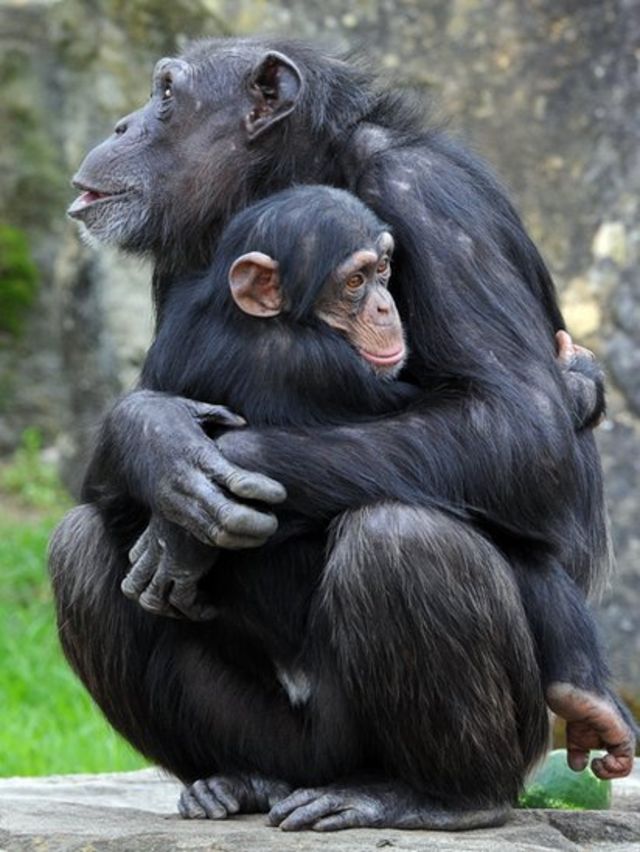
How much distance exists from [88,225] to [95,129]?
18.8 ft

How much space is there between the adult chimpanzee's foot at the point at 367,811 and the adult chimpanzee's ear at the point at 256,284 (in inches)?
50.7

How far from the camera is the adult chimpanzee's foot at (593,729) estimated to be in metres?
5.29

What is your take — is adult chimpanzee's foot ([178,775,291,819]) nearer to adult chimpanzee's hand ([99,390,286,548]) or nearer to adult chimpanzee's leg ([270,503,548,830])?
adult chimpanzee's leg ([270,503,548,830])

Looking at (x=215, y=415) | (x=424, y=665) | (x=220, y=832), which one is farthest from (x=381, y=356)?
(x=220, y=832)

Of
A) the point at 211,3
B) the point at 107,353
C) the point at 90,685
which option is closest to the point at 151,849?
the point at 90,685

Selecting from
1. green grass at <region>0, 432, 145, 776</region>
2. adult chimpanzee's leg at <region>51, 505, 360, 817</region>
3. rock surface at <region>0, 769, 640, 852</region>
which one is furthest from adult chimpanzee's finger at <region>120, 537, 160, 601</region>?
green grass at <region>0, 432, 145, 776</region>

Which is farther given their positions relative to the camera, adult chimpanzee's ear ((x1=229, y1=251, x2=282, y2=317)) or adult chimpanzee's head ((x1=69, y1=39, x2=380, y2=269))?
adult chimpanzee's head ((x1=69, y1=39, x2=380, y2=269))

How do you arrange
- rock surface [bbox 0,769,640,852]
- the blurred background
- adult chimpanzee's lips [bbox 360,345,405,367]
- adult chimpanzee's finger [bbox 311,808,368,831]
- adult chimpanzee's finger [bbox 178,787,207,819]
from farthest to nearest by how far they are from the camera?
the blurred background
adult chimpanzee's finger [bbox 178,787,207,819]
adult chimpanzee's lips [bbox 360,345,405,367]
adult chimpanzee's finger [bbox 311,808,368,831]
rock surface [bbox 0,769,640,852]

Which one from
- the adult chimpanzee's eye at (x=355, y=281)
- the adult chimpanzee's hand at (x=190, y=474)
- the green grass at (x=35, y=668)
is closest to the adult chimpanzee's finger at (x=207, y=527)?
the adult chimpanzee's hand at (x=190, y=474)

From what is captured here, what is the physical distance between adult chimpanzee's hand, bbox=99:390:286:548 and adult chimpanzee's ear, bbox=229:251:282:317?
29 centimetres

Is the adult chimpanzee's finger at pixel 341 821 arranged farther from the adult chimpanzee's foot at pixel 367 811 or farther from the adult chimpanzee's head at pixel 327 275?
the adult chimpanzee's head at pixel 327 275

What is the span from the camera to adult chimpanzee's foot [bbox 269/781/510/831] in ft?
16.7

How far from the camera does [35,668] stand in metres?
10.6

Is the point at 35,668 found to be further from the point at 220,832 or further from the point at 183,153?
the point at 220,832
